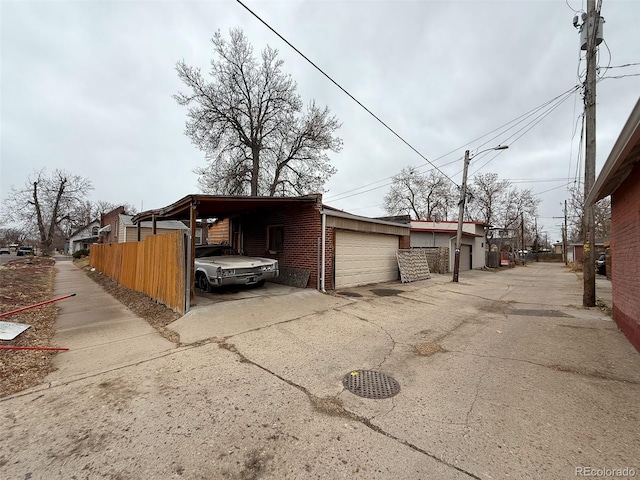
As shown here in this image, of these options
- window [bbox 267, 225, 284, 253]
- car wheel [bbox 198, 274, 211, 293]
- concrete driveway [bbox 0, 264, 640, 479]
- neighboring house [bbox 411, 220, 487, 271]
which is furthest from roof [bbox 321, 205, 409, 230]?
neighboring house [bbox 411, 220, 487, 271]

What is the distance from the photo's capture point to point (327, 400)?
9.98ft

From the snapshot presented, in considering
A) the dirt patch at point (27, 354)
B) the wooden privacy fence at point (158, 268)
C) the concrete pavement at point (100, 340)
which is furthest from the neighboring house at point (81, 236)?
the concrete pavement at point (100, 340)

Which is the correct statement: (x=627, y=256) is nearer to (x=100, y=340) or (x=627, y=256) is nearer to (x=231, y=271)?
(x=231, y=271)

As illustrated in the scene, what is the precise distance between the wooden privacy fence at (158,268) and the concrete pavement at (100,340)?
30.5 inches

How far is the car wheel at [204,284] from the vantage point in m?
8.54

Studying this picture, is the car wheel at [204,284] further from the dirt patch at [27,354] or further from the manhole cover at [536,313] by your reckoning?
the manhole cover at [536,313]

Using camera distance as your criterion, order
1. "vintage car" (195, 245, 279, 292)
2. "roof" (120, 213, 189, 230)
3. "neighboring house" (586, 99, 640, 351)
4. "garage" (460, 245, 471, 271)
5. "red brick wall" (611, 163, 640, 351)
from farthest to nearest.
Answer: "roof" (120, 213, 189, 230), "garage" (460, 245, 471, 271), "vintage car" (195, 245, 279, 292), "red brick wall" (611, 163, 640, 351), "neighboring house" (586, 99, 640, 351)

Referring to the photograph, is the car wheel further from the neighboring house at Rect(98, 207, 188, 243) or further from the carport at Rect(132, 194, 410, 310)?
the neighboring house at Rect(98, 207, 188, 243)

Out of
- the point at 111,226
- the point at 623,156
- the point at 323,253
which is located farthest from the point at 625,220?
the point at 111,226

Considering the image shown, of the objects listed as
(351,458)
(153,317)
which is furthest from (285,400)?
(153,317)

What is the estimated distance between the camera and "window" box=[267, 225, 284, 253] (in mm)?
10711

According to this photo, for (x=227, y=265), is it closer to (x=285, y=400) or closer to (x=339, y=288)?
(x=339, y=288)

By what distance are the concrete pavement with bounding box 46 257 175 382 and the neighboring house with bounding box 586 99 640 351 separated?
→ 23.5 feet

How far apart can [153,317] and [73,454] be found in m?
4.70
